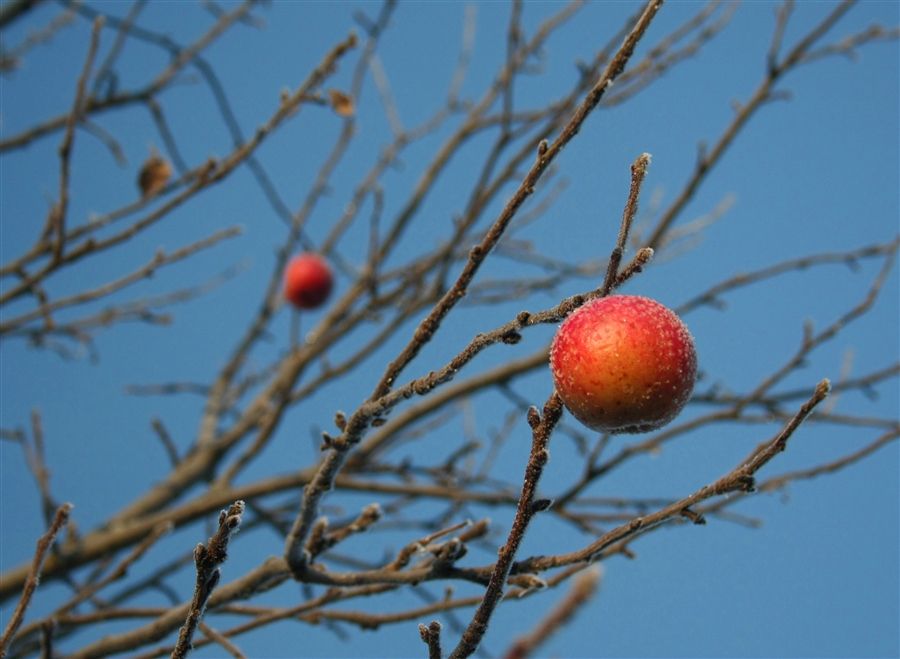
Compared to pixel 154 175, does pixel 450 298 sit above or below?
below

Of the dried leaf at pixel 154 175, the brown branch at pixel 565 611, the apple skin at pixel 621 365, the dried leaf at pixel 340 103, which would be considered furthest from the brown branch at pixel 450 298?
the dried leaf at pixel 154 175

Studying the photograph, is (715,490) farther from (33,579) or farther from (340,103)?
(340,103)

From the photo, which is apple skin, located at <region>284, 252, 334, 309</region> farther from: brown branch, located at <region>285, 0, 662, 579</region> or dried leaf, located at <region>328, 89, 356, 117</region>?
brown branch, located at <region>285, 0, 662, 579</region>

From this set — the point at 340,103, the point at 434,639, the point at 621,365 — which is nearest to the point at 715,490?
the point at 621,365

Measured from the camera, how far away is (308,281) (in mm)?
3906

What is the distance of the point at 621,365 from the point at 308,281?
2962 millimetres

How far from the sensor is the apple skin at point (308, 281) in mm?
3908

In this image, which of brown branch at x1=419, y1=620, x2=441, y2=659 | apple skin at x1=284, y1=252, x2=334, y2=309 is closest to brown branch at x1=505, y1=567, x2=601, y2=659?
brown branch at x1=419, y1=620, x2=441, y2=659

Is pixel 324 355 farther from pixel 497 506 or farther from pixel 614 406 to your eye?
pixel 614 406

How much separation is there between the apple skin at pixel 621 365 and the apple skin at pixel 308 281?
2.90 m

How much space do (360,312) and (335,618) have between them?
158 cm

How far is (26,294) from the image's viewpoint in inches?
85.6

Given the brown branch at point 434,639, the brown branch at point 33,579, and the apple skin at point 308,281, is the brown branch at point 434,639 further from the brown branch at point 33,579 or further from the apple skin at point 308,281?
the apple skin at point 308,281

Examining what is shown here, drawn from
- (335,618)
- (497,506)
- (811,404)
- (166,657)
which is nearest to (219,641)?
(166,657)
